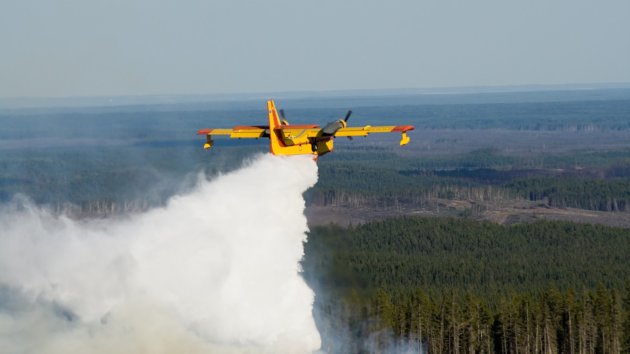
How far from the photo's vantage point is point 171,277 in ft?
223

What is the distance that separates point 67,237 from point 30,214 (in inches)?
184

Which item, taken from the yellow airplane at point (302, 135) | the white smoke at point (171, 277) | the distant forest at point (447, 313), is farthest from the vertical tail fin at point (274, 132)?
the distant forest at point (447, 313)

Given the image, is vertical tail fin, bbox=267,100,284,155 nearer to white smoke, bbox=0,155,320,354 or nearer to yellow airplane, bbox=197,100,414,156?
yellow airplane, bbox=197,100,414,156

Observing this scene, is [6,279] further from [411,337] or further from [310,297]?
[411,337]

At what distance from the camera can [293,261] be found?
72.1 m

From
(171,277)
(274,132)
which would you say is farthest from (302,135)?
(171,277)

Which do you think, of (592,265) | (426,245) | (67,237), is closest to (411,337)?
(67,237)

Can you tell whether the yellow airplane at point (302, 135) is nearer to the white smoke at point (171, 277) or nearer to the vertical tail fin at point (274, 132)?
the vertical tail fin at point (274, 132)

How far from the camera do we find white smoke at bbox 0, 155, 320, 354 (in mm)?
64875

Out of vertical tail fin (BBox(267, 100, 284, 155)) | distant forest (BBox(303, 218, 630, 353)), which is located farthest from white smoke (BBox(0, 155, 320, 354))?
distant forest (BBox(303, 218, 630, 353))

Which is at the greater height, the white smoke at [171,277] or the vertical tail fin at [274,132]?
the vertical tail fin at [274,132]

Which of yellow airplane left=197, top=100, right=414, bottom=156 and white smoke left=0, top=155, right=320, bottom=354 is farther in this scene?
yellow airplane left=197, top=100, right=414, bottom=156

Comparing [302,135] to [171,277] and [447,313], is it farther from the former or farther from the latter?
[447,313]

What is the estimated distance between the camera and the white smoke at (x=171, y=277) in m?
64.9
